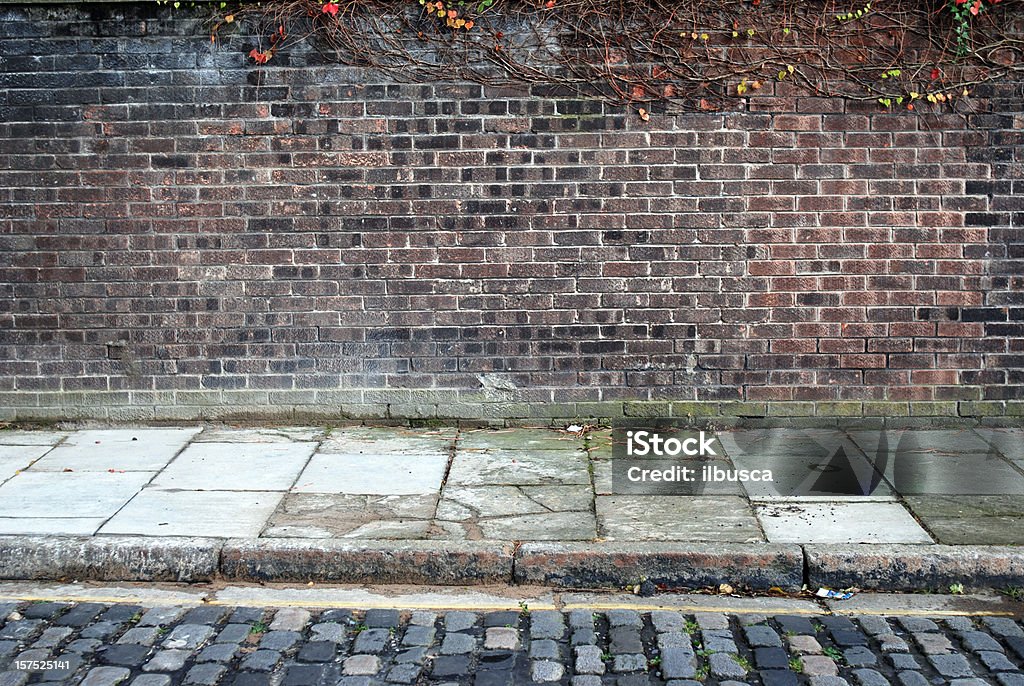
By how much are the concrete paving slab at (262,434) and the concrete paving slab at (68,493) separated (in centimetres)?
82

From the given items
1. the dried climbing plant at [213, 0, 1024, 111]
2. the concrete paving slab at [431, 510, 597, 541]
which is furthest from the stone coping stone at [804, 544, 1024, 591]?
the dried climbing plant at [213, 0, 1024, 111]

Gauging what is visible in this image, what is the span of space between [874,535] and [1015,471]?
5.29 feet

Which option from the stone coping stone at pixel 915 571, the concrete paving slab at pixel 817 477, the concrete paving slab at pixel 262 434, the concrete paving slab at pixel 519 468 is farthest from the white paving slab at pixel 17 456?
the stone coping stone at pixel 915 571

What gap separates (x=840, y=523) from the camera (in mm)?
5312

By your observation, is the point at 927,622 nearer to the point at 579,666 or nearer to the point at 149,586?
the point at 579,666

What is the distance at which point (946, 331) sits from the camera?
23.0 ft

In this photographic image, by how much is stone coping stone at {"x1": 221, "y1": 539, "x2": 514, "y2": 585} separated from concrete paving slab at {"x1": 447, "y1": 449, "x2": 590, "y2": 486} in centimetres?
104

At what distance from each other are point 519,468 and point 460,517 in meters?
0.93

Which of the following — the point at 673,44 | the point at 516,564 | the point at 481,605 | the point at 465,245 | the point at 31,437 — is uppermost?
the point at 673,44

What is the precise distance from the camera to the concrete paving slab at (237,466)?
588 centimetres

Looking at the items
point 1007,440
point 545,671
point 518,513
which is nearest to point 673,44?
point 518,513

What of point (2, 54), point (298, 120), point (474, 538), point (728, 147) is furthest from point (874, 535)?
point (2, 54)

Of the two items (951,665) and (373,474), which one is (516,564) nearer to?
(373,474)

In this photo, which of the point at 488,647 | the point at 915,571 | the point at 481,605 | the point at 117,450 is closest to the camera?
the point at 488,647
